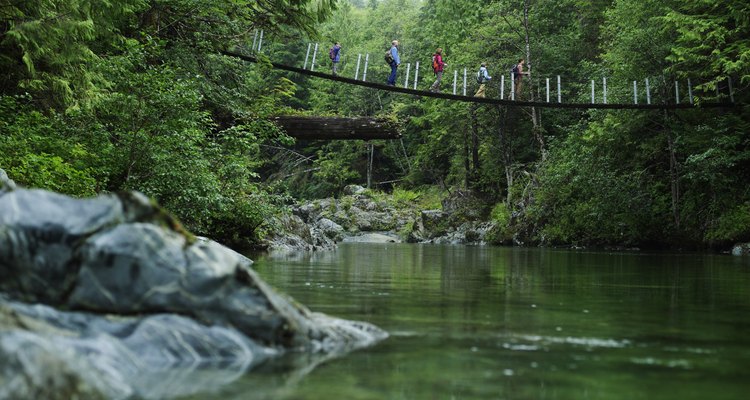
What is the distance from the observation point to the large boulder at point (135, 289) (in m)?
3.45

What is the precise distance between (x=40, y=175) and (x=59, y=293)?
5995 mm

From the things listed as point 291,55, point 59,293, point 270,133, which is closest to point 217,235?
point 270,133

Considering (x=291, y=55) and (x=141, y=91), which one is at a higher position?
(x=291, y=55)

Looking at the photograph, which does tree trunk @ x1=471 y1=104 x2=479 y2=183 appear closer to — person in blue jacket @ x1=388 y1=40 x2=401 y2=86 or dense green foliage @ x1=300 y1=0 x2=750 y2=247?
dense green foliage @ x1=300 y1=0 x2=750 y2=247

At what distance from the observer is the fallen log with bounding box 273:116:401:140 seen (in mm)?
17766

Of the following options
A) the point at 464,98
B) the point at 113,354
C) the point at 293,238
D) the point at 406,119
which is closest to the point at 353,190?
the point at 406,119

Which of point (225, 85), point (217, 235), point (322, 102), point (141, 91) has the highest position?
point (322, 102)

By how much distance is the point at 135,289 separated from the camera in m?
3.62

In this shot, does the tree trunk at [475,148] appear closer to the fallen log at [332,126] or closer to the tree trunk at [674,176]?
the tree trunk at [674,176]

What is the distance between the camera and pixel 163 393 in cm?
290

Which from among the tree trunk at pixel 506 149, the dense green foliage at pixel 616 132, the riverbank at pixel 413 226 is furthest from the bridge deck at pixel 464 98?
the tree trunk at pixel 506 149

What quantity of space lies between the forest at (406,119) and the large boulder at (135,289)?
18.5 ft

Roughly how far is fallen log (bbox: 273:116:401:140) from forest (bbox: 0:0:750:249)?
564mm

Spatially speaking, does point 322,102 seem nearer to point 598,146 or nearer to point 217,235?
point 598,146
